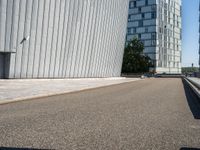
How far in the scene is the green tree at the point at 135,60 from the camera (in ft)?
287

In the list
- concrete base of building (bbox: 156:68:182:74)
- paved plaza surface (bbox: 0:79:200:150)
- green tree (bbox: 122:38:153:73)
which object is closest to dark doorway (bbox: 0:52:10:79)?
paved plaza surface (bbox: 0:79:200:150)

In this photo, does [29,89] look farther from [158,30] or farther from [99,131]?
[158,30]

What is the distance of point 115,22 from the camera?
51531 millimetres

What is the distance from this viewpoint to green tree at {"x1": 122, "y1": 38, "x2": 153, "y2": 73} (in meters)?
87.5

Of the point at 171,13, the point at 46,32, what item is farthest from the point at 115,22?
the point at 171,13

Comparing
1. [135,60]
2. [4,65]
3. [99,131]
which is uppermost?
[135,60]

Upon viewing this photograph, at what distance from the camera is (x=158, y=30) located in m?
109

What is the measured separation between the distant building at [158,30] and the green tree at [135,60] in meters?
19.1

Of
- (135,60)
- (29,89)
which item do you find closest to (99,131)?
(29,89)

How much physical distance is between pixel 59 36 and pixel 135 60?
53479mm

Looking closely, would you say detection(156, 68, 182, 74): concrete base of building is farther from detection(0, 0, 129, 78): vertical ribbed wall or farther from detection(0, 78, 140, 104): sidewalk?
detection(0, 78, 140, 104): sidewalk

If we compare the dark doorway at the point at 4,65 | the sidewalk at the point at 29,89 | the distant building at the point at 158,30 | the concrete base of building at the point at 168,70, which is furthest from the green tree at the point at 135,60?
the sidewalk at the point at 29,89

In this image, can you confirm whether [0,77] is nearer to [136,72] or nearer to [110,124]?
[110,124]

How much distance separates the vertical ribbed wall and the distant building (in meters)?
58.7
